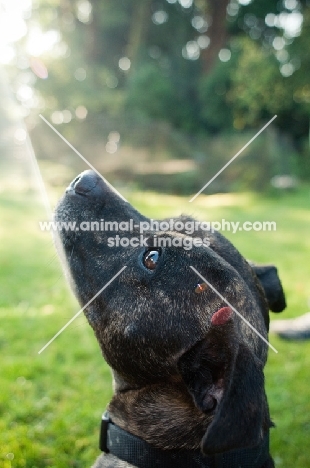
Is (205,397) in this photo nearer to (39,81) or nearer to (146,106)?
(39,81)

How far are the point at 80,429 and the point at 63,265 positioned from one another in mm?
1643

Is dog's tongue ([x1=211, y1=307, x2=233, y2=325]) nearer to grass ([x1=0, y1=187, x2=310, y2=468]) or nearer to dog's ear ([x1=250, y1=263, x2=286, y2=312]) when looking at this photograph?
dog's ear ([x1=250, y1=263, x2=286, y2=312])

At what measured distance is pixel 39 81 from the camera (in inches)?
984

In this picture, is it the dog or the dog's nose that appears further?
the dog's nose

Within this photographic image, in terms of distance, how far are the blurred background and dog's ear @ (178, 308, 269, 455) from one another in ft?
4.92

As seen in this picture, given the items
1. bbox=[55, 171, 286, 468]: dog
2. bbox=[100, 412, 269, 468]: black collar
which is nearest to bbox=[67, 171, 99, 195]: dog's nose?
bbox=[55, 171, 286, 468]: dog

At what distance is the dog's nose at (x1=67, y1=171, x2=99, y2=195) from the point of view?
3207 millimetres

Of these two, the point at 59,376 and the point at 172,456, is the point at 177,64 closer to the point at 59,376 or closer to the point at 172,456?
the point at 59,376

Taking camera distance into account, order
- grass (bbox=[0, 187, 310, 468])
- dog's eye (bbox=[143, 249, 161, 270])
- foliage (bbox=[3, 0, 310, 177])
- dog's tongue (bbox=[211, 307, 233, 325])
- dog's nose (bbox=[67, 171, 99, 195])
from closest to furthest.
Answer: dog's tongue (bbox=[211, 307, 233, 325]), dog's eye (bbox=[143, 249, 161, 270]), dog's nose (bbox=[67, 171, 99, 195]), grass (bbox=[0, 187, 310, 468]), foliage (bbox=[3, 0, 310, 177])

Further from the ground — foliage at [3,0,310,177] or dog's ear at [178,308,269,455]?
foliage at [3,0,310,177]

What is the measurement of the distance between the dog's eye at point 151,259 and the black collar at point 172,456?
3.02 feet

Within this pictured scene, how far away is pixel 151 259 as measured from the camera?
2.79 metres

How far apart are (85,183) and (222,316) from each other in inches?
51.7

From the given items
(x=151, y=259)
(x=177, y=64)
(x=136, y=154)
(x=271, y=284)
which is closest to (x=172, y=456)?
(x=151, y=259)
